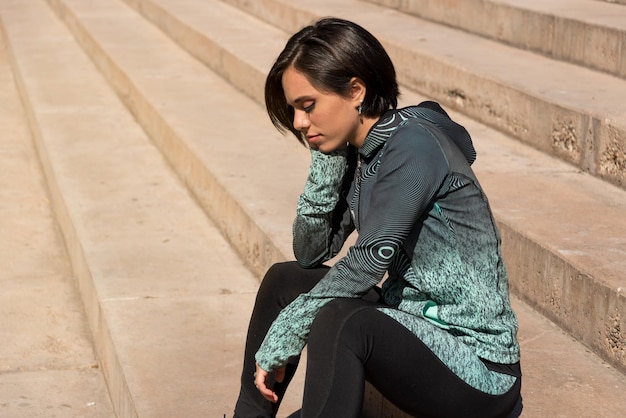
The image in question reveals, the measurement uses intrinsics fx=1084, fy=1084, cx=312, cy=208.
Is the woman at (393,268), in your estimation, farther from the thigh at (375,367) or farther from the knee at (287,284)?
the knee at (287,284)

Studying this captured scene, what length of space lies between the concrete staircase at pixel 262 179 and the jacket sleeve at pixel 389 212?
0.45m

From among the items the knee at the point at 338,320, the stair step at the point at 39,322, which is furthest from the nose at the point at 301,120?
the stair step at the point at 39,322

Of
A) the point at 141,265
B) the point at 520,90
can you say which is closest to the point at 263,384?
the point at 141,265

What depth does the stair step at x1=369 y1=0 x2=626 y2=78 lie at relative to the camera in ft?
15.3

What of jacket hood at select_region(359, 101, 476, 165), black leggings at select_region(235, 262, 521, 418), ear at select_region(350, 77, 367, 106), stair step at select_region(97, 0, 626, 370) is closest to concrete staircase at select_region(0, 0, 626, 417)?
stair step at select_region(97, 0, 626, 370)

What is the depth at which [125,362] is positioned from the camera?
3.19m

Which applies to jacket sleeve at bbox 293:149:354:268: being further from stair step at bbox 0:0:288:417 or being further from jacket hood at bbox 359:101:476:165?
stair step at bbox 0:0:288:417

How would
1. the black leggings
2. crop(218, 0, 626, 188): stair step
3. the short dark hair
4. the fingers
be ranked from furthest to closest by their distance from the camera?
1. crop(218, 0, 626, 188): stair step
2. the fingers
3. the short dark hair
4. the black leggings

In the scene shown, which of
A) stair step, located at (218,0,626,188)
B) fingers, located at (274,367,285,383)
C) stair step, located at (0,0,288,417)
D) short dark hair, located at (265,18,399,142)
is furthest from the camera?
stair step, located at (218,0,626,188)

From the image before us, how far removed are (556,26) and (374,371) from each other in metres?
3.31

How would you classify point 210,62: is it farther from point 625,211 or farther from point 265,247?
point 625,211

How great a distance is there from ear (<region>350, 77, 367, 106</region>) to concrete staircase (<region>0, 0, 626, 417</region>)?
74 centimetres

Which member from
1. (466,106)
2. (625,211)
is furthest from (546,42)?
(625,211)

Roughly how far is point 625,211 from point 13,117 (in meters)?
5.45
